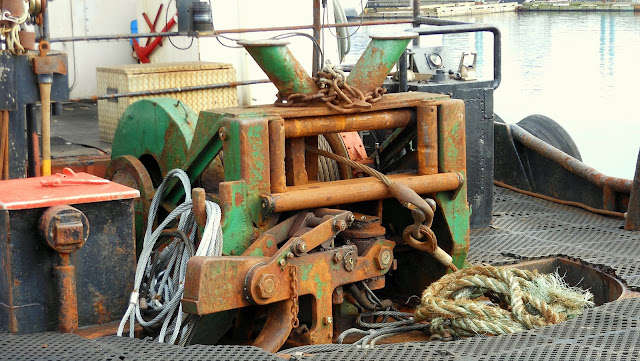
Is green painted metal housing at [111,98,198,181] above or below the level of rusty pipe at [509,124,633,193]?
Answer: above

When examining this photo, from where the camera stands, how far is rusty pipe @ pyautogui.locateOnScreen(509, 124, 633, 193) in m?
6.84

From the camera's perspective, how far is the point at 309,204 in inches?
182

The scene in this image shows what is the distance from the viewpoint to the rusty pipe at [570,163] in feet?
22.4

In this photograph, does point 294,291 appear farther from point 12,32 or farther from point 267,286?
point 12,32

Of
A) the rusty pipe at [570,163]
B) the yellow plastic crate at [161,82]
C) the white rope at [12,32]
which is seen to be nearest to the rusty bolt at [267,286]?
the white rope at [12,32]

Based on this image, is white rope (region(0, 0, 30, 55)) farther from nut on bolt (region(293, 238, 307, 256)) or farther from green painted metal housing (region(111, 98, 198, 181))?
nut on bolt (region(293, 238, 307, 256))

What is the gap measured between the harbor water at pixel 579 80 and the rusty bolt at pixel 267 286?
10962 mm

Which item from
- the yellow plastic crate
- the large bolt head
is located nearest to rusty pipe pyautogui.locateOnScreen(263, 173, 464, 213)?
the large bolt head

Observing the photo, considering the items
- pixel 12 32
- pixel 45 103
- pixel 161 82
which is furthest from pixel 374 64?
pixel 161 82

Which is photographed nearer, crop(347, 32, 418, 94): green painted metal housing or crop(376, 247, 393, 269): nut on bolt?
crop(376, 247, 393, 269): nut on bolt

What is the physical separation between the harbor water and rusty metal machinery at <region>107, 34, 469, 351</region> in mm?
9942

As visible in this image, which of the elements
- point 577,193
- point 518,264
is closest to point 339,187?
point 518,264

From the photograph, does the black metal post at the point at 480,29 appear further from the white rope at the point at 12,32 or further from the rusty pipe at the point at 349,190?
the white rope at the point at 12,32

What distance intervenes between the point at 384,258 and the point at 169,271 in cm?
112
